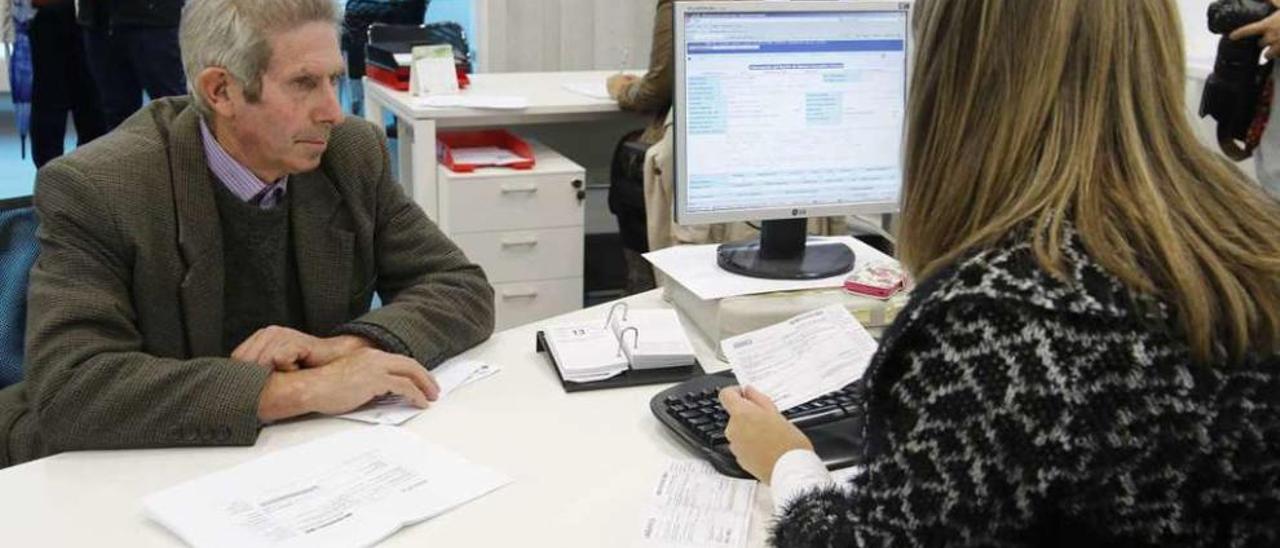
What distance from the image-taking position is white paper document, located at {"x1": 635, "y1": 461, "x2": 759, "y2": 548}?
115 centimetres

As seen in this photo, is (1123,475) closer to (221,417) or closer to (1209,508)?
(1209,508)

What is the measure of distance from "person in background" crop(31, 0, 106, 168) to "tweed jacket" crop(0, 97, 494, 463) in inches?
130

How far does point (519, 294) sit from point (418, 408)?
1.85 m

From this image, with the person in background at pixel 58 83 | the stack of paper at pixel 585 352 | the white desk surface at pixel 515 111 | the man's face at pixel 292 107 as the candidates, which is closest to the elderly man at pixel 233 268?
the man's face at pixel 292 107

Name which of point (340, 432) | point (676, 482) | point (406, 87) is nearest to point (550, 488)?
point (676, 482)

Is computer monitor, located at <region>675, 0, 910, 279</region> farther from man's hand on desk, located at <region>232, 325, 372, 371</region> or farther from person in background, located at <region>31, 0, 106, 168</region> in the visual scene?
person in background, located at <region>31, 0, 106, 168</region>

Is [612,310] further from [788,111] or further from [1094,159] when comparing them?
[1094,159]

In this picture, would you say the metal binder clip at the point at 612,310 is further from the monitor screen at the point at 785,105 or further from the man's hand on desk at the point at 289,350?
the man's hand on desk at the point at 289,350

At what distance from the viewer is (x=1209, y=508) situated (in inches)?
35.7

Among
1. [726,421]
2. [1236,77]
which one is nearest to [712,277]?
[726,421]

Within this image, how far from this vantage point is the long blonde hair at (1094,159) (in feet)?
3.01

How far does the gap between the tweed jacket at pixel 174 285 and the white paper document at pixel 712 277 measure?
280mm

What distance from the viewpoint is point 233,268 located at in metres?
1.64

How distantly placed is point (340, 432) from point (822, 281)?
0.72 m
